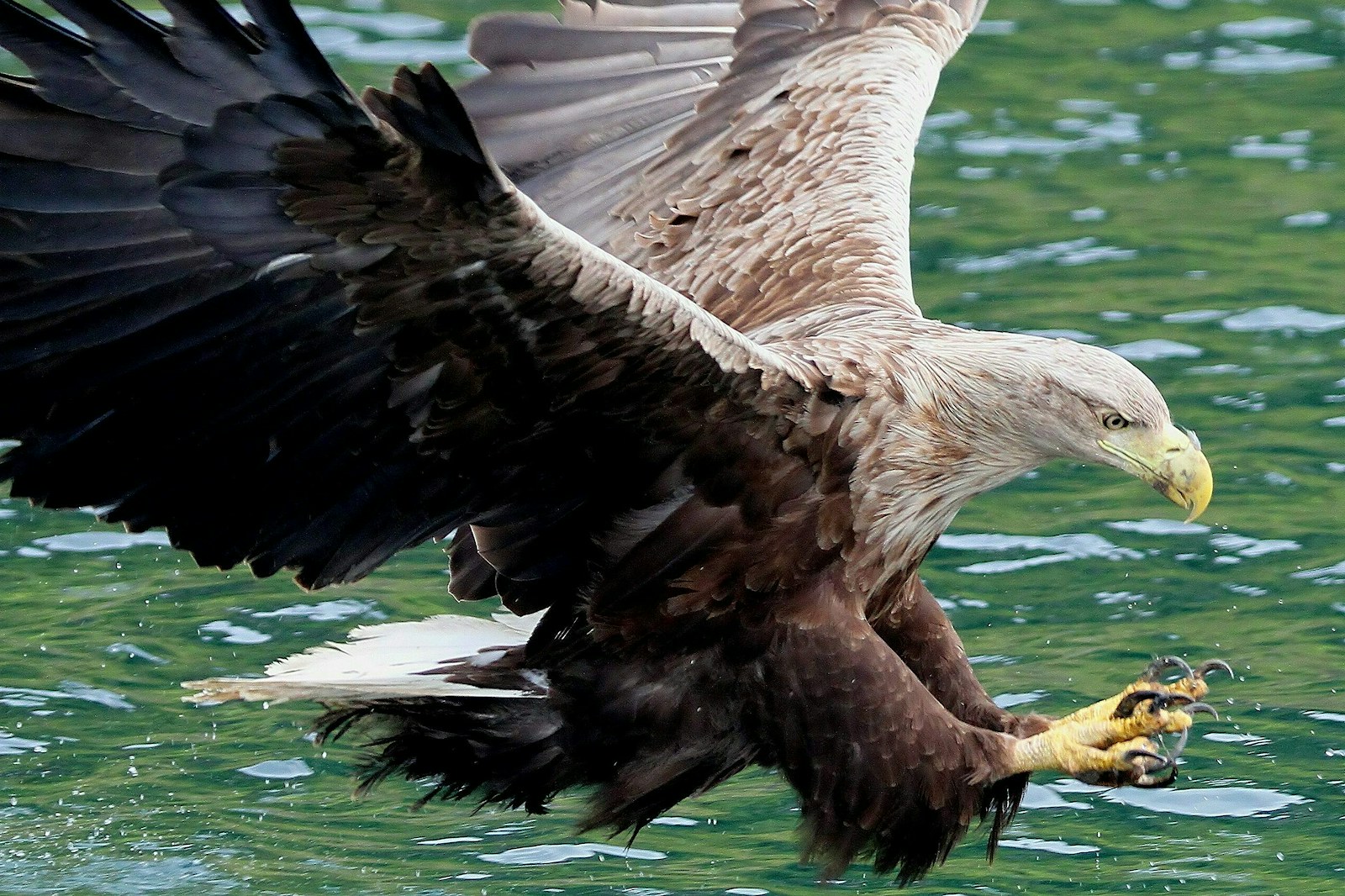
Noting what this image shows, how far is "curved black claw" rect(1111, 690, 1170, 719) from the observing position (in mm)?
4930

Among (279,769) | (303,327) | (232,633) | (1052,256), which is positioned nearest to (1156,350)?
(1052,256)

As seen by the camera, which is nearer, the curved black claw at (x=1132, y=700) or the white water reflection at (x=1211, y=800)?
the curved black claw at (x=1132, y=700)

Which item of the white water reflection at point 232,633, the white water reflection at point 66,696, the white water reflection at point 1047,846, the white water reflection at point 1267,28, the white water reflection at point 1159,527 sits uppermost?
the white water reflection at point 1267,28

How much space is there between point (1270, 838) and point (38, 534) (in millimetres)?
3810

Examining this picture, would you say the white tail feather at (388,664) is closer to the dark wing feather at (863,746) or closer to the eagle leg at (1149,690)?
the dark wing feather at (863,746)

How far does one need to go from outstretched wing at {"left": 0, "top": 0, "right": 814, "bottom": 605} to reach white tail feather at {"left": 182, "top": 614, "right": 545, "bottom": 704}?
0.25 metres

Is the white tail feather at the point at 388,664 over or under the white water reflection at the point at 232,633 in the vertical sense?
over

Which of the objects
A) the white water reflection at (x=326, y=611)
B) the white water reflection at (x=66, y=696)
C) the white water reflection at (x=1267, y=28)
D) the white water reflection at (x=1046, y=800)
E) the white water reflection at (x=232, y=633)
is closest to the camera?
the white water reflection at (x=1046, y=800)

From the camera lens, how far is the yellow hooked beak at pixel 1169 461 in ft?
15.6

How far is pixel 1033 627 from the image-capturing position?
693 centimetres

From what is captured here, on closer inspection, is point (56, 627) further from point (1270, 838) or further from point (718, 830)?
point (1270, 838)

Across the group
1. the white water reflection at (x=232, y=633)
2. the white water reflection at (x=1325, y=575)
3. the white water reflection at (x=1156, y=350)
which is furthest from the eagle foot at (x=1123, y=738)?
the white water reflection at (x=1156, y=350)

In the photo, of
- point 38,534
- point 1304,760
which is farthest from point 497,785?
point 38,534

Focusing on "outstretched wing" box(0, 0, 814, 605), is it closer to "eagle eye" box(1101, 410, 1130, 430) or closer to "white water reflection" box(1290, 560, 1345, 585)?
"eagle eye" box(1101, 410, 1130, 430)
